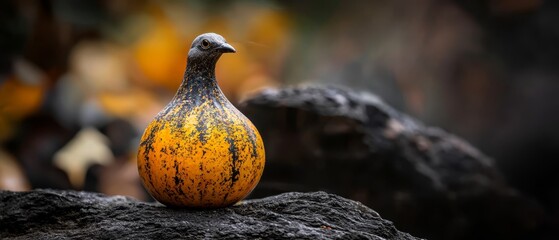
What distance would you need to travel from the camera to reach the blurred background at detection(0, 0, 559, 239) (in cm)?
A: 484

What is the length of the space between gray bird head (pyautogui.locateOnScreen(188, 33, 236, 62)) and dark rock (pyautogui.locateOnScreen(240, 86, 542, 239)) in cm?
144

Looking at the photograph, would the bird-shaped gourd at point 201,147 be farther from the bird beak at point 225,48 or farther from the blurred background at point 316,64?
the blurred background at point 316,64

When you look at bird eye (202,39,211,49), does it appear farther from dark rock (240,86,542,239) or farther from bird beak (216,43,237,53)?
dark rock (240,86,542,239)

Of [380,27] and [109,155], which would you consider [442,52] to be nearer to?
[380,27]

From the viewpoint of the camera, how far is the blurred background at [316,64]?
4836 millimetres

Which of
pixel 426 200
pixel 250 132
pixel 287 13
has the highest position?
pixel 287 13

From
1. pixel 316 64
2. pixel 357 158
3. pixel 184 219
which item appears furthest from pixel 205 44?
pixel 316 64

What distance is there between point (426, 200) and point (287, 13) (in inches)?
77.4

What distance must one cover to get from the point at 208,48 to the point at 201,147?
380 mm

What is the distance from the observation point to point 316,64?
5.05 meters

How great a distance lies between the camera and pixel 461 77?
5.03 m

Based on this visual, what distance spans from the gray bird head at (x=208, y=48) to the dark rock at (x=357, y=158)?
144cm

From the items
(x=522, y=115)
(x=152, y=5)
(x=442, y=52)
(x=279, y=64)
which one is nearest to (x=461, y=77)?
(x=442, y=52)

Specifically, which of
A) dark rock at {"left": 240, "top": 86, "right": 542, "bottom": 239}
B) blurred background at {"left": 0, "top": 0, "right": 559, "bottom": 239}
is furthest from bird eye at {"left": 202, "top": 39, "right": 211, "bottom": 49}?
blurred background at {"left": 0, "top": 0, "right": 559, "bottom": 239}
